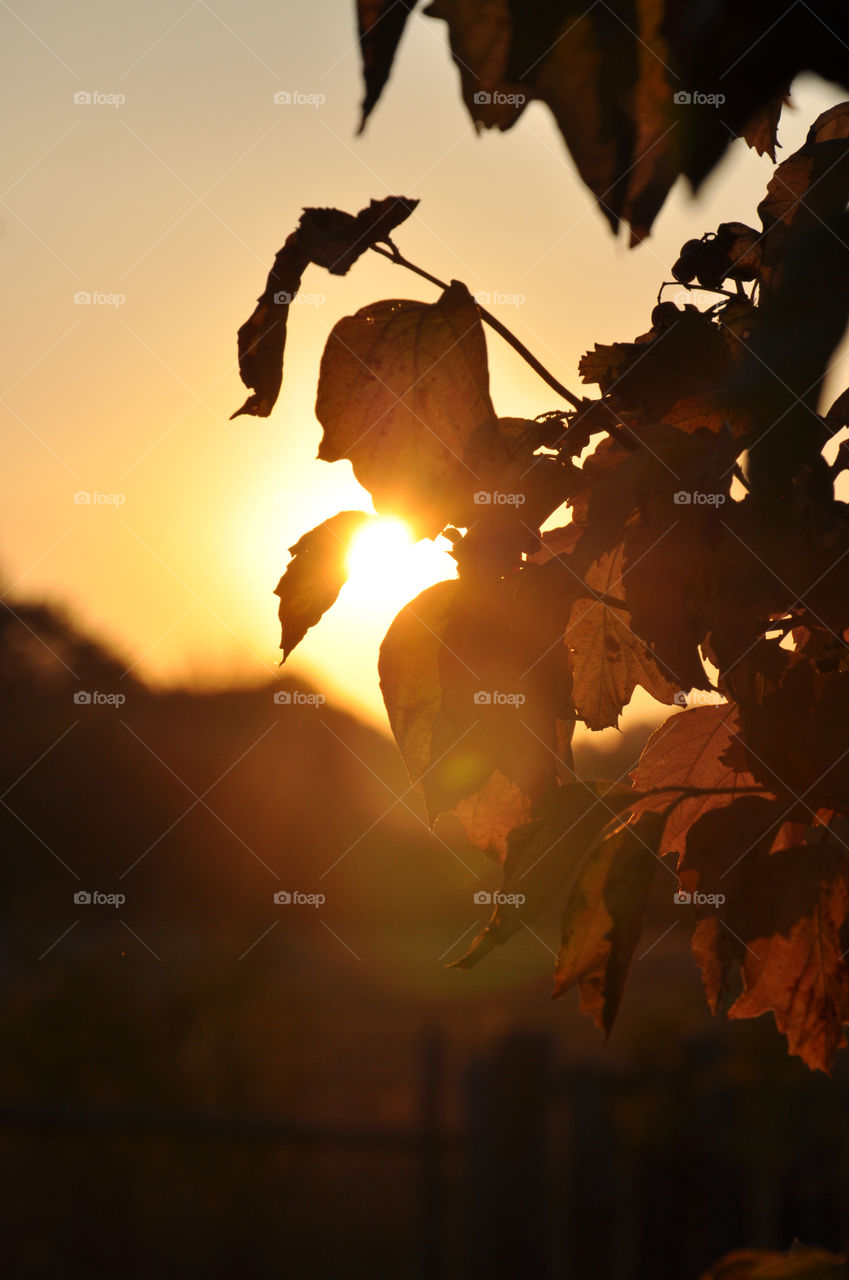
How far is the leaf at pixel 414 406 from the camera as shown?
0.83 m

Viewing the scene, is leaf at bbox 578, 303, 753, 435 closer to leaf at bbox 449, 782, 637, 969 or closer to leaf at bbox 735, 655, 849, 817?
leaf at bbox 735, 655, 849, 817

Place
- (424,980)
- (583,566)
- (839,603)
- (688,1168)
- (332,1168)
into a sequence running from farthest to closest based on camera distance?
(424,980) → (332,1168) → (688,1168) → (839,603) → (583,566)

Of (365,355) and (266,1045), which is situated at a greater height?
(365,355)

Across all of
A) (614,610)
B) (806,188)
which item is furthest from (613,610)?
(806,188)

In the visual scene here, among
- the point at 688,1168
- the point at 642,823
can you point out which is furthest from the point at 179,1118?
the point at 642,823

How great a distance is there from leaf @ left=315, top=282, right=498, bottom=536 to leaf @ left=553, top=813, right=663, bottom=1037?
294mm

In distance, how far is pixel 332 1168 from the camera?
10.9 m

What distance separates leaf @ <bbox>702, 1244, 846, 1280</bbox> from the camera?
887 millimetres

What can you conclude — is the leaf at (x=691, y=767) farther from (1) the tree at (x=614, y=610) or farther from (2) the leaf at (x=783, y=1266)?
(2) the leaf at (x=783, y=1266)

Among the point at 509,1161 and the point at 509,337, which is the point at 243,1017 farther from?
the point at 509,337

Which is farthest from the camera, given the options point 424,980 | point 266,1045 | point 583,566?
point 424,980

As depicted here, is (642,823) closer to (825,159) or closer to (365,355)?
(365,355)

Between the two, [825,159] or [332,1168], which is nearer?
[825,159]

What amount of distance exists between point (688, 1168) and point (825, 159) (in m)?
5.37
